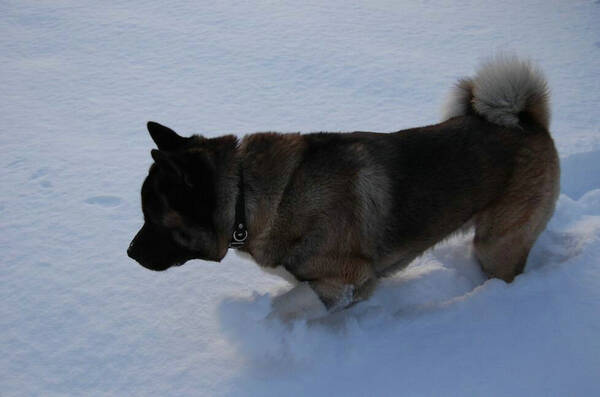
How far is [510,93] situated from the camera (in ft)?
9.36

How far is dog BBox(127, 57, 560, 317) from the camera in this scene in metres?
2.52

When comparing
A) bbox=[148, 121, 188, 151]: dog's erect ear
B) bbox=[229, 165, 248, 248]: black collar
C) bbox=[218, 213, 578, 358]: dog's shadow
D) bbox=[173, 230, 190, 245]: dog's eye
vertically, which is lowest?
bbox=[218, 213, 578, 358]: dog's shadow

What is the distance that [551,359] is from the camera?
2.42 metres

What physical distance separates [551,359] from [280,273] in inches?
59.3

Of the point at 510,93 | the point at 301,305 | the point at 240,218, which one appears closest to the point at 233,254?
the point at 301,305

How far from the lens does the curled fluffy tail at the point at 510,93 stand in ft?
9.36

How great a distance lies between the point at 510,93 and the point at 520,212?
0.72 meters

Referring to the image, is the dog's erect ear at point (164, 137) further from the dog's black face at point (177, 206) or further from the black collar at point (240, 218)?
the black collar at point (240, 218)

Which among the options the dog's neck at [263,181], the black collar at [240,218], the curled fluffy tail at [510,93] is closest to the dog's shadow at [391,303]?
the dog's neck at [263,181]

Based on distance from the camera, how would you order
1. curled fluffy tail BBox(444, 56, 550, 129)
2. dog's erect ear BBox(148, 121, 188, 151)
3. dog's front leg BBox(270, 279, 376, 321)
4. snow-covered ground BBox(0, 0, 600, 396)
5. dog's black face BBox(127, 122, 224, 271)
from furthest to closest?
1. curled fluffy tail BBox(444, 56, 550, 129)
2. dog's front leg BBox(270, 279, 376, 321)
3. dog's erect ear BBox(148, 121, 188, 151)
4. snow-covered ground BBox(0, 0, 600, 396)
5. dog's black face BBox(127, 122, 224, 271)

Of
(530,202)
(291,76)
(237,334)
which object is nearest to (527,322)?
(530,202)

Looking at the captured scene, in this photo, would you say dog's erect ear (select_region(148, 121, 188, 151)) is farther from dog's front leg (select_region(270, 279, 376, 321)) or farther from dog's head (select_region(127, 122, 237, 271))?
dog's front leg (select_region(270, 279, 376, 321))

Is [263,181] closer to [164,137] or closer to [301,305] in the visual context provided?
[164,137]

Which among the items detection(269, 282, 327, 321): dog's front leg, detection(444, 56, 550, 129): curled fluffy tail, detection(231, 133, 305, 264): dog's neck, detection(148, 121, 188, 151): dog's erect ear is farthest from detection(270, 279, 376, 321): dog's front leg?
detection(444, 56, 550, 129): curled fluffy tail
